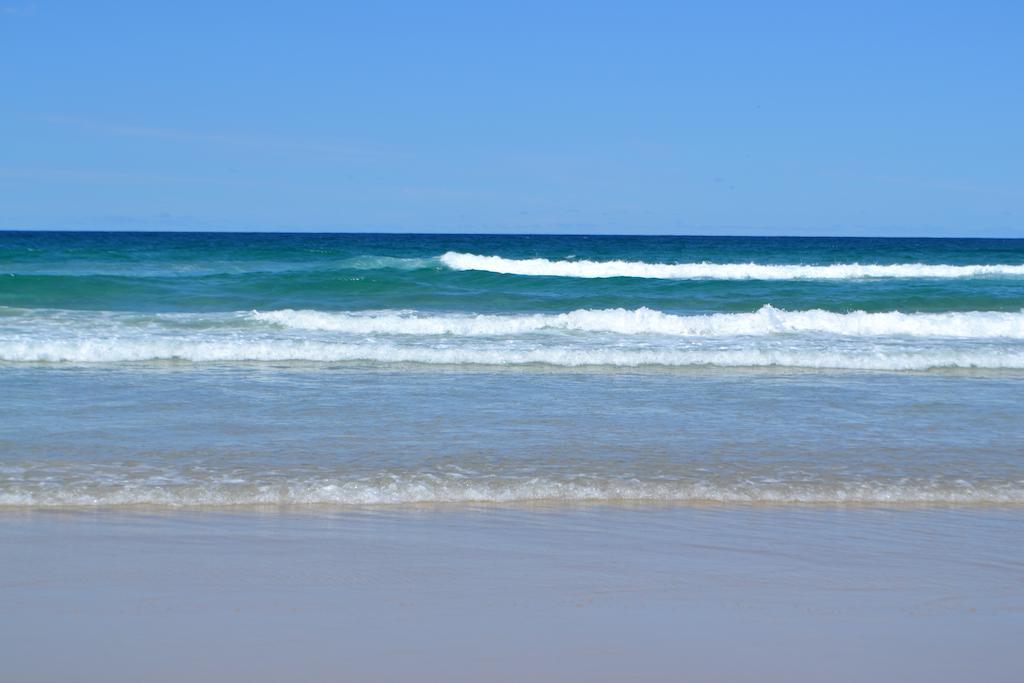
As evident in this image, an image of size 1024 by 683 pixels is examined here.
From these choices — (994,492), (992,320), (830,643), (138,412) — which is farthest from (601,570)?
(992,320)

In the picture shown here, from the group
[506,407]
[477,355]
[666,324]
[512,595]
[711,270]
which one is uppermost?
[711,270]

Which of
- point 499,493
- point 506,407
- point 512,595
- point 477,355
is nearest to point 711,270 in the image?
point 477,355

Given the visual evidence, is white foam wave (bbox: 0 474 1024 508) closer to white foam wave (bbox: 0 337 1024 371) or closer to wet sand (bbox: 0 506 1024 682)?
wet sand (bbox: 0 506 1024 682)

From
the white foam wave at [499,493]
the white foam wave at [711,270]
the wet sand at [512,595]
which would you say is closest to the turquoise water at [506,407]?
the white foam wave at [499,493]

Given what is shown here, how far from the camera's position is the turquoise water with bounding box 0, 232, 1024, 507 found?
6309 millimetres

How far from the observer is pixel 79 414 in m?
8.16

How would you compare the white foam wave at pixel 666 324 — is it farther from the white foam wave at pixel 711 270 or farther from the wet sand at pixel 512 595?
the white foam wave at pixel 711 270

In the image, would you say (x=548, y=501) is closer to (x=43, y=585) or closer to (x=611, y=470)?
(x=611, y=470)

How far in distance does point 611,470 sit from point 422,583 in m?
2.33

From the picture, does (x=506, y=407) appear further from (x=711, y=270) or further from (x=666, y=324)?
(x=711, y=270)

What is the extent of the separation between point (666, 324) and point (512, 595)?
11333 mm

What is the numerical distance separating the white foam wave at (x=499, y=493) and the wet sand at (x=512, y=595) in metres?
0.20

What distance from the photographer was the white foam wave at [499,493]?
5895 millimetres

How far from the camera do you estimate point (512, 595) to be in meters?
4.52
